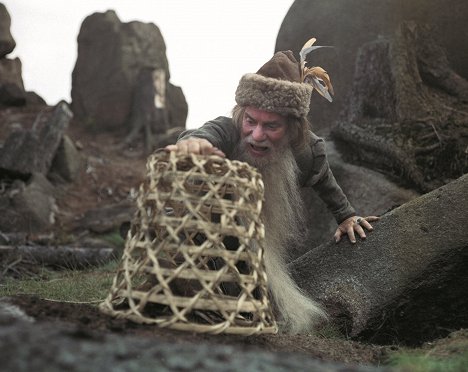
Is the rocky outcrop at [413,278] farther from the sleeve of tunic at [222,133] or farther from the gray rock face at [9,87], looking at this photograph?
the gray rock face at [9,87]

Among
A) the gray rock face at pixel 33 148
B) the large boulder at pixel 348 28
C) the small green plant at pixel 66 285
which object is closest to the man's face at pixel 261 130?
the small green plant at pixel 66 285

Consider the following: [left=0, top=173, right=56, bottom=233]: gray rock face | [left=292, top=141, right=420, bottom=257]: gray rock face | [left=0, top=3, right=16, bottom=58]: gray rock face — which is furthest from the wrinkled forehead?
[left=0, top=3, right=16, bottom=58]: gray rock face

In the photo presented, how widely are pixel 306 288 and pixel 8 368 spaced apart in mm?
2530

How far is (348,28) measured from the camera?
598cm

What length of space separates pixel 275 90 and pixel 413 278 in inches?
52.6

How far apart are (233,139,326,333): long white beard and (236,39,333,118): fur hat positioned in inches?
9.3

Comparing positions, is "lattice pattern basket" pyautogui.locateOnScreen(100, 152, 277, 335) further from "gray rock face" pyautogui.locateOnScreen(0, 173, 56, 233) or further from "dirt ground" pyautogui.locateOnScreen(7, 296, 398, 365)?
"gray rock face" pyautogui.locateOnScreen(0, 173, 56, 233)

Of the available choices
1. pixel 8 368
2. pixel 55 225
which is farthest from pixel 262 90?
pixel 55 225

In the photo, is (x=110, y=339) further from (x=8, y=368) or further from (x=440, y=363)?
(x=440, y=363)

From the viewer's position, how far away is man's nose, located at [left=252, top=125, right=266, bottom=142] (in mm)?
3186

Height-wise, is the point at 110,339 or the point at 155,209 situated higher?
the point at 155,209

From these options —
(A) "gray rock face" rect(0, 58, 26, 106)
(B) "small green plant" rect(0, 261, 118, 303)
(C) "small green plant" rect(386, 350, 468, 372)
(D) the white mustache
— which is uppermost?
(A) "gray rock face" rect(0, 58, 26, 106)

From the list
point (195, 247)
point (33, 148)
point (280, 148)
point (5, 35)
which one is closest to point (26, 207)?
point (33, 148)

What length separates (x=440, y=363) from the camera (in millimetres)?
1973
